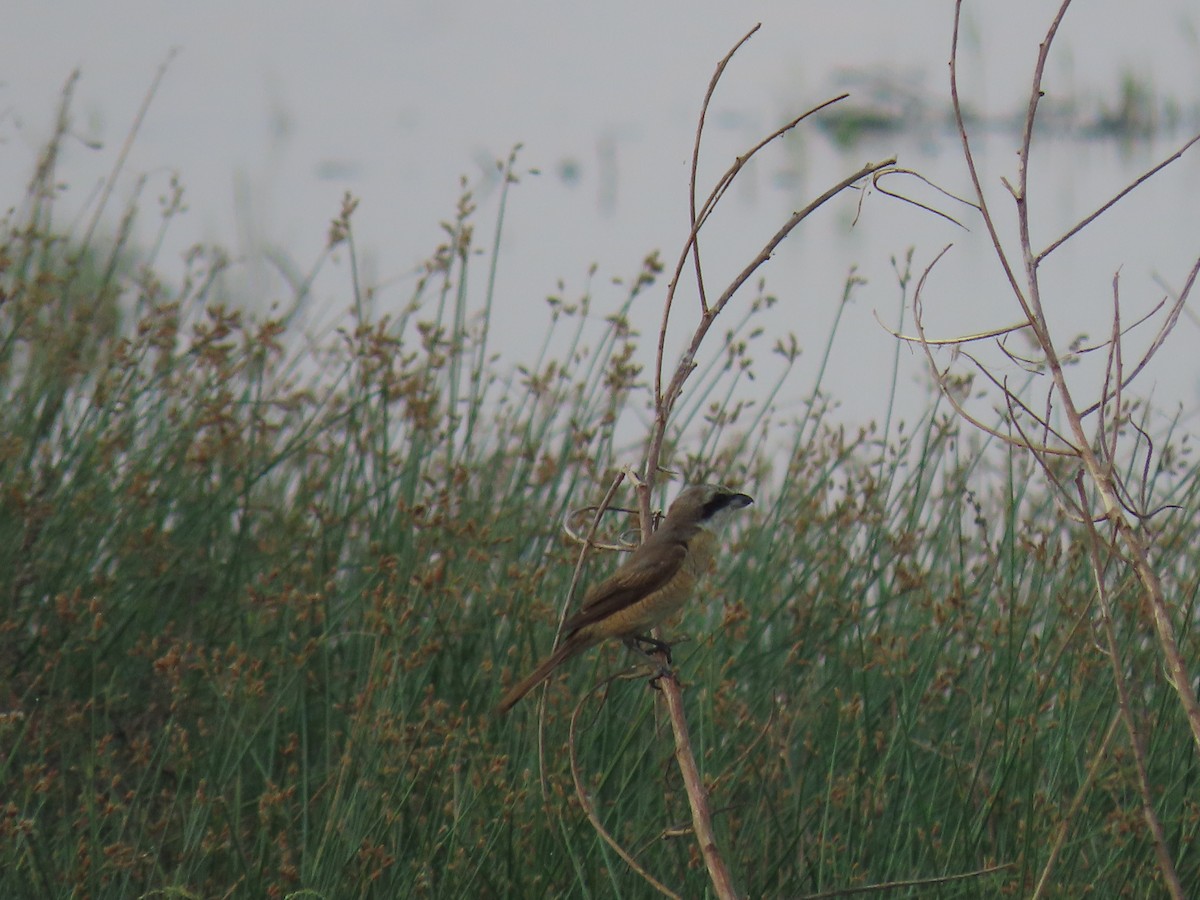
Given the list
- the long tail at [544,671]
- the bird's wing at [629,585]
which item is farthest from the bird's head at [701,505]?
the long tail at [544,671]

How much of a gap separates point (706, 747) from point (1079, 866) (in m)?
0.79

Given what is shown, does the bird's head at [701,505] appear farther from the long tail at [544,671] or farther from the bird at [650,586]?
the long tail at [544,671]

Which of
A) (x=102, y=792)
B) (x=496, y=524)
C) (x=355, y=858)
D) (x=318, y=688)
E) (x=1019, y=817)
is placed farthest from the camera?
(x=496, y=524)

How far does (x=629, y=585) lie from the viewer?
2543mm

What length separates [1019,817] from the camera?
304cm

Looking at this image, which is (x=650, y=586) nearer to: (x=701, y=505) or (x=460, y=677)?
(x=701, y=505)

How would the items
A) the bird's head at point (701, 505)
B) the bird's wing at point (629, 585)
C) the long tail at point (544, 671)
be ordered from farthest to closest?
the bird's head at point (701, 505) → the bird's wing at point (629, 585) → the long tail at point (544, 671)

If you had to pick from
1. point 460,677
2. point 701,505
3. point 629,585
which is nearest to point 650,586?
point 629,585

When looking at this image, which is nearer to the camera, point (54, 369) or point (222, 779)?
point (222, 779)

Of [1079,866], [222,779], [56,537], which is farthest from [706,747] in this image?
[56,537]

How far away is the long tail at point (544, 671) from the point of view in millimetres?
2291

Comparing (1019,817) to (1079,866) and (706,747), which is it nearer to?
(1079,866)

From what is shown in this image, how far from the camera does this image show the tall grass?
2.83m

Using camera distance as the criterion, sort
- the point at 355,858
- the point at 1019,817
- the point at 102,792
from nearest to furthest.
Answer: the point at 355,858 < the point at 1019,817 < the point at 102,792
